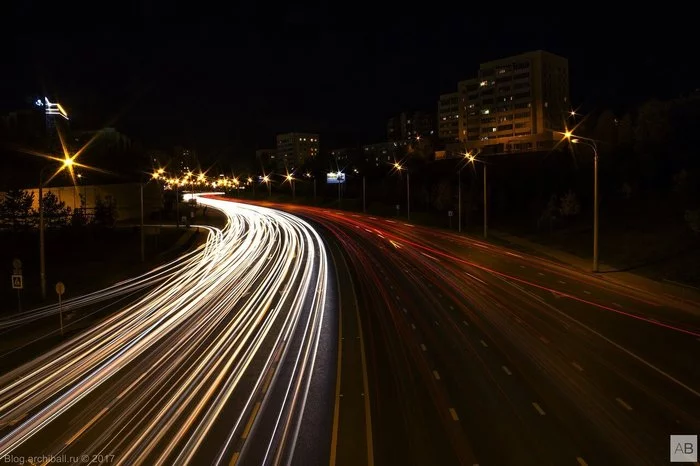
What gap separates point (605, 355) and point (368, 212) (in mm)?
70779

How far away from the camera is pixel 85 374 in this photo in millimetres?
15734

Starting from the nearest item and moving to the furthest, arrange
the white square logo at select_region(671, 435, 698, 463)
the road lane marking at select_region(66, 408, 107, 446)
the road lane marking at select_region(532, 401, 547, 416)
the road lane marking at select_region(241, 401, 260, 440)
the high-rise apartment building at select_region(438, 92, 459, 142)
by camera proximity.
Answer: the white square logo at select_region(671, 435, 698, 463), the road lane marking at select_region(66, 408, 107, 446), the road lane marking at select_region(241, 401, 260, 440), the road lane marking at select_region(532, 401, 547, 416), the high-rise apartment building at select_region(438, 92, 459, 142)

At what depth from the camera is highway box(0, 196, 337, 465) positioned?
10734 mm

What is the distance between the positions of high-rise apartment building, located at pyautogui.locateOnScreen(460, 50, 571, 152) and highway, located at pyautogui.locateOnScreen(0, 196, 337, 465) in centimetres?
10985

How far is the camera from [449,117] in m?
161

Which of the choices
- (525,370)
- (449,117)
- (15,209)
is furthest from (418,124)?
(525,370)

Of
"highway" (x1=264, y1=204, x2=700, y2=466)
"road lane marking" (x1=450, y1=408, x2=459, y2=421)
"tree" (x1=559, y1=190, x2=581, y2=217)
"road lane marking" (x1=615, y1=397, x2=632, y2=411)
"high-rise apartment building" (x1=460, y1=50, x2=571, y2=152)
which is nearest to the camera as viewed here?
"highway" (x1=264, y1=204, x2=700, y2=466)

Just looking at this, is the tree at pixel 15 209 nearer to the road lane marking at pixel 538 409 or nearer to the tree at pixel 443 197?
the tree at pixel 443 197

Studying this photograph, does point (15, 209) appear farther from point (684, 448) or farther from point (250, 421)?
point (684, 448)

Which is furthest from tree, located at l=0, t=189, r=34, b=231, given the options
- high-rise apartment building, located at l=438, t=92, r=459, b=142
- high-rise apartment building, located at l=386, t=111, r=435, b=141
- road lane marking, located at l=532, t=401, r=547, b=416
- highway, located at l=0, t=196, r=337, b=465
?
high-rise apartment building, located at l=386, t=111, r=435, b=141

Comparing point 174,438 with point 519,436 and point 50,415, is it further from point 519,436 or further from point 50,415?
point 519,436

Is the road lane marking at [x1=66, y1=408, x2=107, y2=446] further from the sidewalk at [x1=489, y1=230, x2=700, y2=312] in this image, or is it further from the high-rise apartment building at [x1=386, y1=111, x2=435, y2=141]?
the high-rise apartment building at [x1=386, y1=111, x2=435, y2=141]

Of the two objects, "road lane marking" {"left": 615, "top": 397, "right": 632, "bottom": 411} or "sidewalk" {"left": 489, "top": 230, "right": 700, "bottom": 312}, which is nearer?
"road lane marking" {"left": 615, "top": 397, "right": 632, "bottom": 411}

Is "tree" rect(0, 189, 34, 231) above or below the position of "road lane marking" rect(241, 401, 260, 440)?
above
